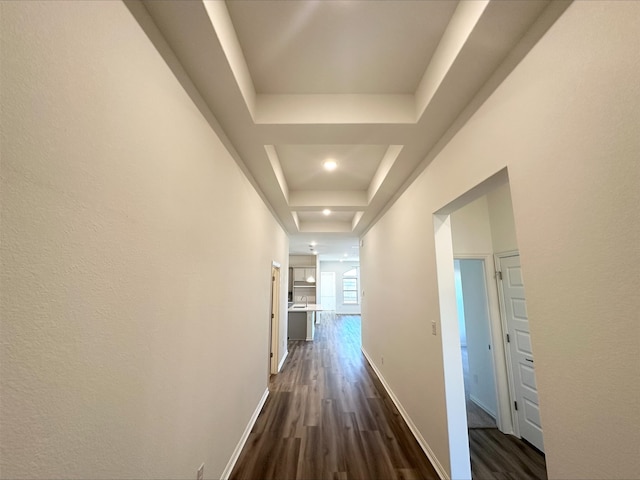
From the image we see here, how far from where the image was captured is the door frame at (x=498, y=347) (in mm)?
2670

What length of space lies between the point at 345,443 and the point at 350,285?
10.2 meters

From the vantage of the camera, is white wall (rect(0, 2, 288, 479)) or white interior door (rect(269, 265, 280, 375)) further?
white interior door (rect(269, 265, 280, 375))

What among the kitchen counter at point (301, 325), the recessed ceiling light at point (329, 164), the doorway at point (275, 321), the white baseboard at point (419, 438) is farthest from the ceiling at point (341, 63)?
the kitchen counter at point (301, 325)

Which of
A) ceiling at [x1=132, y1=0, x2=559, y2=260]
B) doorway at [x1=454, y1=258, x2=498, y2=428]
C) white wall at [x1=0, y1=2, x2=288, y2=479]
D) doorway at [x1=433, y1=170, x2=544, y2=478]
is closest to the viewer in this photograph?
white wall at [x1=0, y1=2, x2=288, y2=479]

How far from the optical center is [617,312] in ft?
2.56

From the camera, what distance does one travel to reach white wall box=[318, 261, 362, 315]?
12.2m

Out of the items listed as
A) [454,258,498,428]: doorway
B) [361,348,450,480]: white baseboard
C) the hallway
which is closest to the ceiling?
[454,258,498,428]: doorway

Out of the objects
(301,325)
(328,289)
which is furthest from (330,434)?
(328,289)

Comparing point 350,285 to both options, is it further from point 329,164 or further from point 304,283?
point 329,164

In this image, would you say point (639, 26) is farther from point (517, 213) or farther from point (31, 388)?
point (31, 388)

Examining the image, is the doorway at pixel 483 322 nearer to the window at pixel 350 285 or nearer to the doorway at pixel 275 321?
the doorway at pixel 275 321

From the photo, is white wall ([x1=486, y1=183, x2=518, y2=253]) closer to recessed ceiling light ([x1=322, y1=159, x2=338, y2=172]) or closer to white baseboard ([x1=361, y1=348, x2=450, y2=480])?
recessed ceiling light ([x1=322, y1=159, x2=338, y2=172])

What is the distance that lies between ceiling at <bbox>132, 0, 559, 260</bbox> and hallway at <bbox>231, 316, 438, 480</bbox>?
107 inches

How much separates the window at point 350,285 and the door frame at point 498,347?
376 inches
